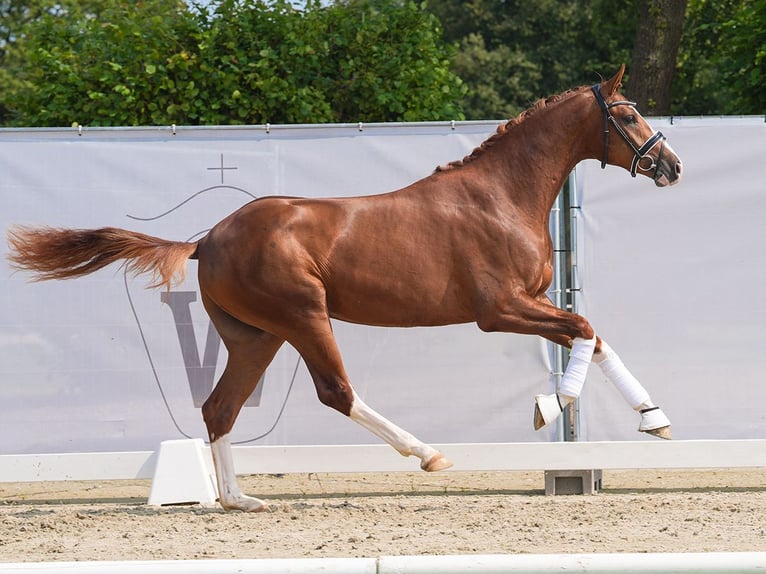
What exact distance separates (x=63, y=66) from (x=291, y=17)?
200 cm

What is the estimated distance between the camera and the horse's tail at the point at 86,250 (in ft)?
18.5

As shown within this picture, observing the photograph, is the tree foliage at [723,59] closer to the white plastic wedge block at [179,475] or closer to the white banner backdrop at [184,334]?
the white banner backdrop at [184,334]

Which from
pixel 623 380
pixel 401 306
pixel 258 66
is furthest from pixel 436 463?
pixel 258 66

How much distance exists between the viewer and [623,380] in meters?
5.39

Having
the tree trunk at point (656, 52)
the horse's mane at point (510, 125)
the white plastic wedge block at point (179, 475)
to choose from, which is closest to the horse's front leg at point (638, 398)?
the horse's mane at point (510, 125)

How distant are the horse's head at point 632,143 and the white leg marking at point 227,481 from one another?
2.57 metres

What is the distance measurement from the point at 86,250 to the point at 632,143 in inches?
117

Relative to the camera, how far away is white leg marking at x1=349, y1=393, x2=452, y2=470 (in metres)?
5.33

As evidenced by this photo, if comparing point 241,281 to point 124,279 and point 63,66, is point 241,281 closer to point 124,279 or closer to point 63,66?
point 124,279

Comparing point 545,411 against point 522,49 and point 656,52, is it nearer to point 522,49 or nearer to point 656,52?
point 656,52

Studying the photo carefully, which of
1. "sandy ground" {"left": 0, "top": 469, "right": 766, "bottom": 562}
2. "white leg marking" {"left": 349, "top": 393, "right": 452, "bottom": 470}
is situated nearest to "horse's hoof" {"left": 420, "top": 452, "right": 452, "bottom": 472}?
"white leg marking" {"left": 349, "top": 393, "right": 452, "bottom": 470}

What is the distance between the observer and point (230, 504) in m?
5.59

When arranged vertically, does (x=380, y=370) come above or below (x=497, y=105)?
below

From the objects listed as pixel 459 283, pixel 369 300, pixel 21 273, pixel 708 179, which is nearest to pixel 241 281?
pixel 369 300
